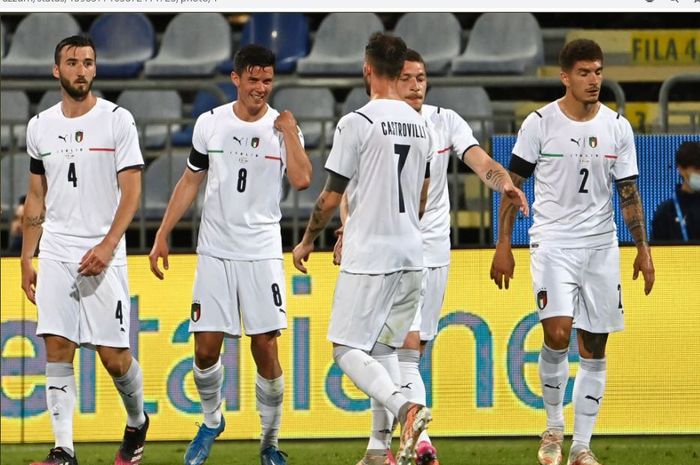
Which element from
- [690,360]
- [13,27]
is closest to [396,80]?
[690,360]

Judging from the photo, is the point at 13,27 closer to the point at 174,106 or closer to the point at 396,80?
the point at 174,106

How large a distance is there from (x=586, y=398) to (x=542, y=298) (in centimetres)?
61

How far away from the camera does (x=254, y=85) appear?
8.73 metres

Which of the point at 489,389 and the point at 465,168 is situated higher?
the point at 465,168

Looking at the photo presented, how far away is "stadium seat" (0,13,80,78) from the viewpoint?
14.9m

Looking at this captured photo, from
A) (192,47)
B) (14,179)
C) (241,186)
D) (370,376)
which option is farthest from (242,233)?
(192,47)

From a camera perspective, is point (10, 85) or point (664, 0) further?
point (664, 0)

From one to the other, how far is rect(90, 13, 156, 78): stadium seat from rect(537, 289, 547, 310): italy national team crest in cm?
699

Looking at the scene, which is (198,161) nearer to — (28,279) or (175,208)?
(175,208)

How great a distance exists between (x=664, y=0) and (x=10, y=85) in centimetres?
524

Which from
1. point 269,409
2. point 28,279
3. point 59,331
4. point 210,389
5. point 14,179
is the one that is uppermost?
point 14,179

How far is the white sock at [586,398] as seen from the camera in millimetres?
8680

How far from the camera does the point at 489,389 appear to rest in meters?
10.6

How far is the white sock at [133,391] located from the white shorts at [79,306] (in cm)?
22
